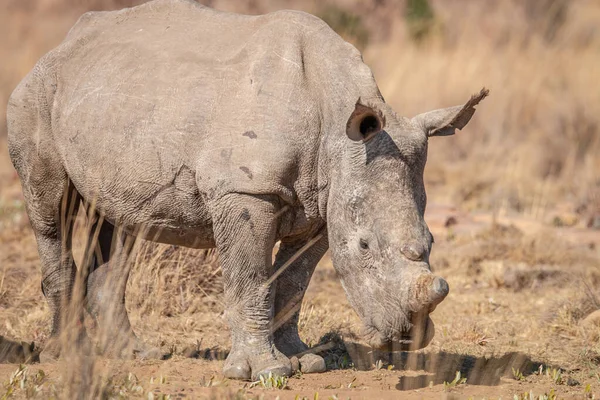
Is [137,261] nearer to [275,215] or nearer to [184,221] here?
[184,221]

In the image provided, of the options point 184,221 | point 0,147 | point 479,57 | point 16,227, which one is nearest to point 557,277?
point 184,221

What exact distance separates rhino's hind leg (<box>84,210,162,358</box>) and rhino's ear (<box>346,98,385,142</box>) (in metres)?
1.93

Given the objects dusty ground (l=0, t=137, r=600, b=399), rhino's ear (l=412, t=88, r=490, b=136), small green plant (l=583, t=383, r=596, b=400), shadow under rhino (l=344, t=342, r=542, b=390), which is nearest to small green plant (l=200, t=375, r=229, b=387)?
dusty ground (l=0, t=137, r=600, b=399)

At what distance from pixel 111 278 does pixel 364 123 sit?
2.23 meters

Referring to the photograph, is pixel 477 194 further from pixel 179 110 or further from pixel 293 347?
pixel 179 110

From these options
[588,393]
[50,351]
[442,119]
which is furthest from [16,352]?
[588,393]

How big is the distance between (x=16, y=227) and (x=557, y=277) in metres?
5.21

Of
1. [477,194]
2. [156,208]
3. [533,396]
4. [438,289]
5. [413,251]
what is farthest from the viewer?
[477,194]

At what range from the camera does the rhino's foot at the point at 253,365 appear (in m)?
5.09

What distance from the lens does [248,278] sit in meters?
5.03

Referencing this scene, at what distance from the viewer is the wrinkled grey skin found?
470 centimetres

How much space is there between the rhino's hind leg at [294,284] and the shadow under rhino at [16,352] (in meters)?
1.56

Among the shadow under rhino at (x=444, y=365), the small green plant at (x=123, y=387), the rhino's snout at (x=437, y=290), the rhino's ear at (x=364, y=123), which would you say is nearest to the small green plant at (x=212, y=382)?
the small green plant at (x=123, y=387)

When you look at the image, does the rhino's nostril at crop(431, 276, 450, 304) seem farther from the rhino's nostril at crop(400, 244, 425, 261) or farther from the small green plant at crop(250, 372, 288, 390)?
the small green plant at crop(250, 372, 288, 390)
